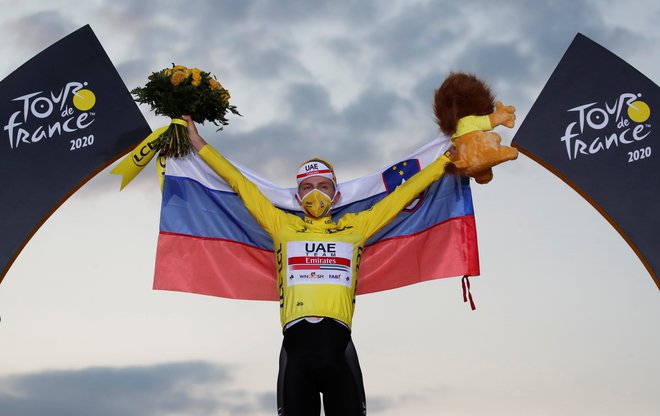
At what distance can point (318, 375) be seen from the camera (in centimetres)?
804

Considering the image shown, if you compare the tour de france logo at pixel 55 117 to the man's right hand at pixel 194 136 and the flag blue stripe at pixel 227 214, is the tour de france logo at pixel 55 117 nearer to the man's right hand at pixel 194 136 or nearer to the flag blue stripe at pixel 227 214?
the flag blue stripe at pixel 227 214

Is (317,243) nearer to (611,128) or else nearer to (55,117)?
(55,117)

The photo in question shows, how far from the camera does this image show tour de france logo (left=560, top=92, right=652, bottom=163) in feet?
32.5

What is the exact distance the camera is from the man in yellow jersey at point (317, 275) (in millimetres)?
8047

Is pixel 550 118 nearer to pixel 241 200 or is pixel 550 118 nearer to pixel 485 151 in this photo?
pixel 485 151

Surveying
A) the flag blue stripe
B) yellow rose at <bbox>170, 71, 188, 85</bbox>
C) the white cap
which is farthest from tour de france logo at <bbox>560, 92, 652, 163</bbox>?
yellow rose at <bbox>170, 71, 188, 85</bbox>

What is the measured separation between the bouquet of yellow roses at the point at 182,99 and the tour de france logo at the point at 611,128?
11.4ft

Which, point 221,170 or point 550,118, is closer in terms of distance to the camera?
point 221,170

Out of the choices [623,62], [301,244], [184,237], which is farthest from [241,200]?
[623,62]

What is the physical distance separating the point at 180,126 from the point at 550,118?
12.2ft

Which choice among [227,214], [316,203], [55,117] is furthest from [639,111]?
[55,117]

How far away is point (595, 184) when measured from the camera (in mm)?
9859

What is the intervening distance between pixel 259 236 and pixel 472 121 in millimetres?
2414

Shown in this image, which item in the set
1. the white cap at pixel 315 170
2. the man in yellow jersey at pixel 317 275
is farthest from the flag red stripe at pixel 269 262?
the white cap at pixel 315 170
